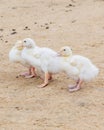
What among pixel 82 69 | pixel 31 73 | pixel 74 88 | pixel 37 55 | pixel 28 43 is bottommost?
pixel 74 88

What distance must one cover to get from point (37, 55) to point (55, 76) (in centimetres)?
50

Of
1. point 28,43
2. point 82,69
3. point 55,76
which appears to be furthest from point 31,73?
point 82,69

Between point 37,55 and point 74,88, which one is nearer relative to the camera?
point 74,88

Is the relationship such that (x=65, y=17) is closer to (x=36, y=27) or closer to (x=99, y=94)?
(x=36, y=27)

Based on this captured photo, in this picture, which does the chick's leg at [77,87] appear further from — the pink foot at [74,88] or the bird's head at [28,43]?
the bird's head at [28,43]

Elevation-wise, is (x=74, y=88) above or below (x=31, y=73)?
below

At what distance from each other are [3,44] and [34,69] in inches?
78.0

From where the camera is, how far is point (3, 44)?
8945 mm

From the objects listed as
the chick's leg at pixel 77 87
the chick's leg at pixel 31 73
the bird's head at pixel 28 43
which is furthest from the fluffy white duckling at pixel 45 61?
the chick's leg at pixel 31 73

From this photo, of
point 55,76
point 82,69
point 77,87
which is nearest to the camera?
point 82,69

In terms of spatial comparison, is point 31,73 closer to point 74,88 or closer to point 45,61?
point 45,61

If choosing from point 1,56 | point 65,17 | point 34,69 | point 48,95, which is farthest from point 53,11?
point 48,95

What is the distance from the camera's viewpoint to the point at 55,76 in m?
7.06

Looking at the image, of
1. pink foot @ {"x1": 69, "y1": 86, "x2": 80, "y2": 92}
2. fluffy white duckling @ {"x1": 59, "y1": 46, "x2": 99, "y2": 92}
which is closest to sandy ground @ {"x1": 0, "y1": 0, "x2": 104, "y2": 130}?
pink foot @ {"x1": 69, "y1": 86, "x2": 80, "y2": 92}
